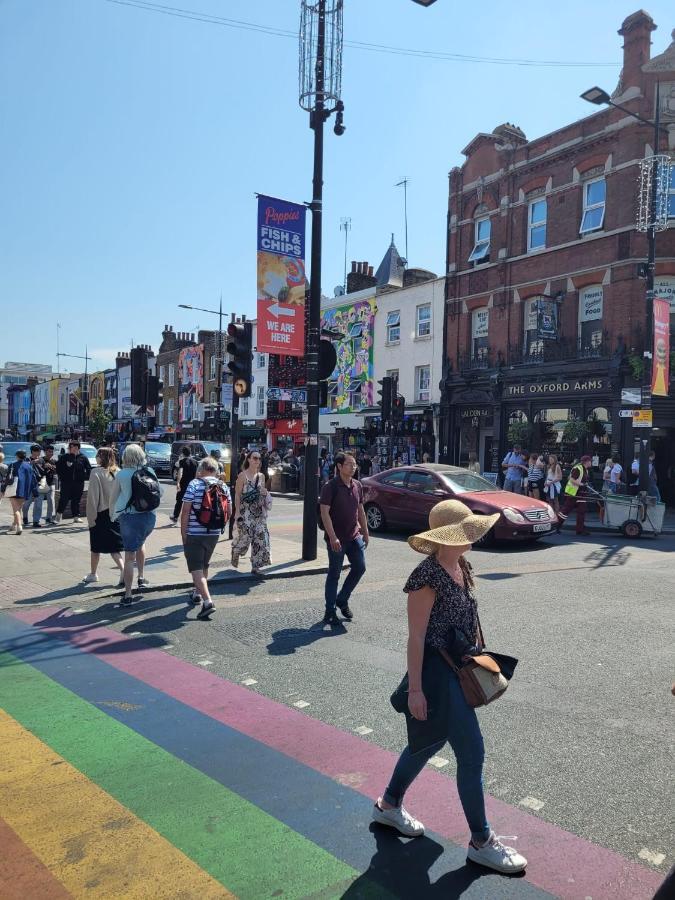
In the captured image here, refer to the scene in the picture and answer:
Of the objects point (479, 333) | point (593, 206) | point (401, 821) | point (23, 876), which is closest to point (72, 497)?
point (23, 876)

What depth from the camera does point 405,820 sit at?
127 inches

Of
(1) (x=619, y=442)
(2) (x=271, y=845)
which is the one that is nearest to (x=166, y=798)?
(2) (x=271, y=845)

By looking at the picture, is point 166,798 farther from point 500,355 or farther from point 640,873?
point 500,355

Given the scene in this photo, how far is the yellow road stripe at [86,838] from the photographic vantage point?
9.29 feet

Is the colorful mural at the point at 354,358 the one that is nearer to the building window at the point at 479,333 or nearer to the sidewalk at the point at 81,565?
the building window at the point at 479,333

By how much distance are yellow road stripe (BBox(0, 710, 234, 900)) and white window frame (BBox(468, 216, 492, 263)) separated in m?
25.6

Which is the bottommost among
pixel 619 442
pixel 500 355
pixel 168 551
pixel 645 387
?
pixel 168 551

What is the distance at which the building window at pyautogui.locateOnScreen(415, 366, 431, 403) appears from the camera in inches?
1166

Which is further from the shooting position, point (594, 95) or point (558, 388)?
point (558, 388)

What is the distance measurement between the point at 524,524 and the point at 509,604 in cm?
455

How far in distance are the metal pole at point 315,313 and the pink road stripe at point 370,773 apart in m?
4.49

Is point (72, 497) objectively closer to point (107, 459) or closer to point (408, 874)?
point (107, 459)

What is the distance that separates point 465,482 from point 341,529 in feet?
22.0

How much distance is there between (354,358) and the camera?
112 ft
